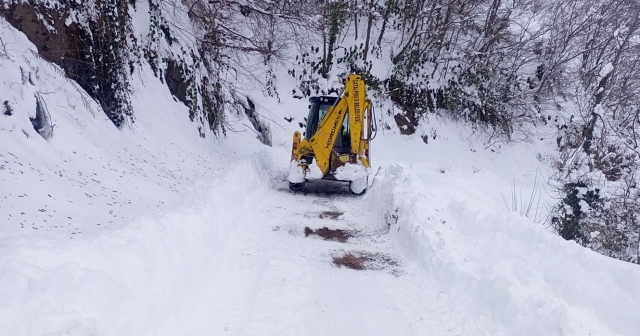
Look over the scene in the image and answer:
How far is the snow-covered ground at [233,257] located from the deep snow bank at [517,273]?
17mm

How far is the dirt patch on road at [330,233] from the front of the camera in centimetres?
693

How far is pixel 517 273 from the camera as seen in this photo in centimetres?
470

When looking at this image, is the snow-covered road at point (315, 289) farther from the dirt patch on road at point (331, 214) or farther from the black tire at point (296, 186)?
the black tire at point (296, 186)

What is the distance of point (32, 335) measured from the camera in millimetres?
2613

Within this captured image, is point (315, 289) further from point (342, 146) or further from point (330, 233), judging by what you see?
point (342, 146)

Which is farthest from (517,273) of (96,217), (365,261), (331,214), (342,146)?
(342,146)

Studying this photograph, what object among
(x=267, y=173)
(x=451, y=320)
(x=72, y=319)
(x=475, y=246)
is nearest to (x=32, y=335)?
(x=72, y=319)

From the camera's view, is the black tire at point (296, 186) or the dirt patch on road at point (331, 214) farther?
the black tire at point (296, 186)

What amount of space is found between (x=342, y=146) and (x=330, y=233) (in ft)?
13.7

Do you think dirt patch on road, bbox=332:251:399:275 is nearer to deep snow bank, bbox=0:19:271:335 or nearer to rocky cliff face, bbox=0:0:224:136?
deep snow bank, bbox=0:19:271:335

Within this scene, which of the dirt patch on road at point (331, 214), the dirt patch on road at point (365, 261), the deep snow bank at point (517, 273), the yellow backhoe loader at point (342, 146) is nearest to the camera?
the deep snow bank at point (517, 273)

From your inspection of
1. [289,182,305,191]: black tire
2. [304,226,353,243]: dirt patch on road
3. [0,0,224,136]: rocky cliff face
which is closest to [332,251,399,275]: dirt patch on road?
[304,226,353,243]: dirt patch on road

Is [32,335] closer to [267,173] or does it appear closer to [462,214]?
[462,214]

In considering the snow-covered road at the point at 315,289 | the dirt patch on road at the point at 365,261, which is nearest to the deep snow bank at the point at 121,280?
the snow-covered road at the point at 315,289
